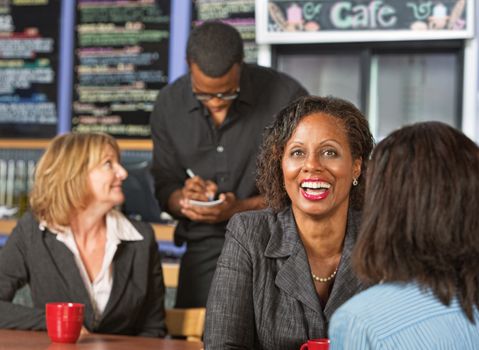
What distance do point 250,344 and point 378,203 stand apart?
918mm

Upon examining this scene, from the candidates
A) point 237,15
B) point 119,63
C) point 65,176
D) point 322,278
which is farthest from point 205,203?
point 119,63

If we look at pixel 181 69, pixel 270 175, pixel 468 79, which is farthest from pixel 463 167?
pixel 181 69

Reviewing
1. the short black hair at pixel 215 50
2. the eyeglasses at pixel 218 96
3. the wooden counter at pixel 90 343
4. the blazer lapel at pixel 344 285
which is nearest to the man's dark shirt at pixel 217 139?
the eyeglasses at pixel 218 96

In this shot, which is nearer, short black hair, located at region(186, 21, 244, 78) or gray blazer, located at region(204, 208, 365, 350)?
gray blazer, located at region(204, 208, 365, 350)

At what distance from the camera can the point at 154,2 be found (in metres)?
5.21

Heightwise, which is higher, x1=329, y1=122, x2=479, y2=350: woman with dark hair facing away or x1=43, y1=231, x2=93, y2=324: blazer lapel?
x1=329, y1=122, x2=479, y2=350: woman with dark hair facing away

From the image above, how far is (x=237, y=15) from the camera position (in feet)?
16.6

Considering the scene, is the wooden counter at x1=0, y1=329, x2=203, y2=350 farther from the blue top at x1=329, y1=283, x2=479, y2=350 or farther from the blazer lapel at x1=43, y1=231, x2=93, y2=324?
the blue top at x1=329, y1=283, x2=479, y2=350

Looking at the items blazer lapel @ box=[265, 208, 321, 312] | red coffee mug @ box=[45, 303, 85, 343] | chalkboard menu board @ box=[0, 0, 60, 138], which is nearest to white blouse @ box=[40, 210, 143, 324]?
red coffee mug @ box=[45, 303, 85, 343]

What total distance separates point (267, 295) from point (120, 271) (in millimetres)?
990

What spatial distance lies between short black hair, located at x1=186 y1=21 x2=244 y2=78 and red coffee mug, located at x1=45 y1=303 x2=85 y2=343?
1.05 meters

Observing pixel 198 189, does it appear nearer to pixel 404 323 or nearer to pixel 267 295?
pixel 267 295

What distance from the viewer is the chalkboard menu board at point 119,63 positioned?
5211 millimetres

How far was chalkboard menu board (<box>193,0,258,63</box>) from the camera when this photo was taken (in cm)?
503
